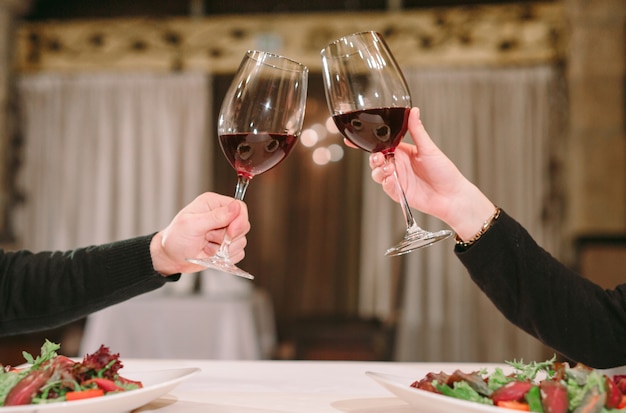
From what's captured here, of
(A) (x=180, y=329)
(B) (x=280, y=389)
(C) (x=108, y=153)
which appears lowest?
(A) (x=180, y=329)

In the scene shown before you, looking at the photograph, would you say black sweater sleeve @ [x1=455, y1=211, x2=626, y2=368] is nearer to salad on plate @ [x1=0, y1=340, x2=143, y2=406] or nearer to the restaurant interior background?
salad on plate @ [x1=0, y1=340, x2=143, y2=406]

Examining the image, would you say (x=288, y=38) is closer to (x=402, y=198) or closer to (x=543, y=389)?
(x=402, y=198)

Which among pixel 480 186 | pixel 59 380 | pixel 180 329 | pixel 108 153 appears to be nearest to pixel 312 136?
pixel 480 186

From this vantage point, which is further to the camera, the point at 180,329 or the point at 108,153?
the point at 108,153

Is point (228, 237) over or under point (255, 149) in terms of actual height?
under

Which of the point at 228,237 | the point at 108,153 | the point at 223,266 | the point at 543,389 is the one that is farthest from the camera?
the point at 108,153

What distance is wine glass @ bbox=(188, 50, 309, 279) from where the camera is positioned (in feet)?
3.44

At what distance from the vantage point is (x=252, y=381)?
1.13 m

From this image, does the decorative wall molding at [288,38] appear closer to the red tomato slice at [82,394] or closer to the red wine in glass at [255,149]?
the red wine in glass at [255,149]

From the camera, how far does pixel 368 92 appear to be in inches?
41.1

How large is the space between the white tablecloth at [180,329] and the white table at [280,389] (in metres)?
2.50

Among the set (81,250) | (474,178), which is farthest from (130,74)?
(81,250)

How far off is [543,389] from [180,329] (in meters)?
3.32

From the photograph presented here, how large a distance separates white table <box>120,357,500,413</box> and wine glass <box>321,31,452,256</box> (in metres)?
0.24
